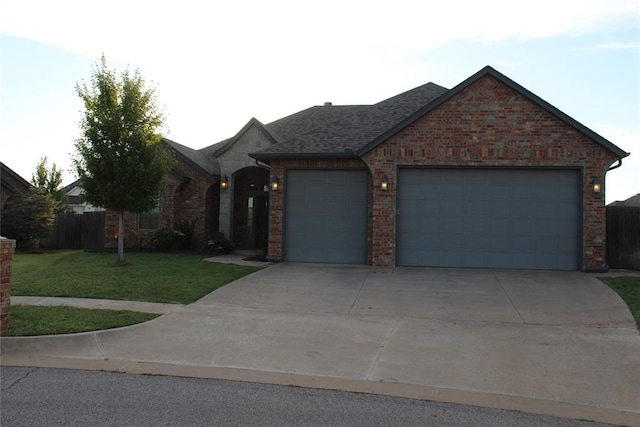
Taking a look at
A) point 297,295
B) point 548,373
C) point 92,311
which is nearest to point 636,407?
point 548,373

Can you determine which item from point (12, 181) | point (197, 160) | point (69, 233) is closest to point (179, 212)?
point (197, 160)

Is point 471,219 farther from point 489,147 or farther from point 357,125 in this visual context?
point 357,125

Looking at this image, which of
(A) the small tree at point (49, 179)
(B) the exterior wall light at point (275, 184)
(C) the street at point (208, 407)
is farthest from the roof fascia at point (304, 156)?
(A) the small tree at point (49, 179)

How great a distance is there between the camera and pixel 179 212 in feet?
67.9

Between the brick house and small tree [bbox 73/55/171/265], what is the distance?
3.53 meters

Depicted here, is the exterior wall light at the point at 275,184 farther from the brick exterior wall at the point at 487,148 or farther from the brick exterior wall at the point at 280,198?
the brick exterior wall at the point at 487,148

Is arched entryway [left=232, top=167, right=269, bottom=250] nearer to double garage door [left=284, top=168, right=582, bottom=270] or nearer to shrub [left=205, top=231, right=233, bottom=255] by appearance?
shrub [left=205, top=231, right=233, bottom=255]

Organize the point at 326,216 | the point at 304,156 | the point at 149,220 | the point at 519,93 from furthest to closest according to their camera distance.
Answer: the point at 149,220 → the point at 326,216 → the point at 304,156 → the point at 519,93

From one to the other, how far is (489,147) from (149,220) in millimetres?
13306

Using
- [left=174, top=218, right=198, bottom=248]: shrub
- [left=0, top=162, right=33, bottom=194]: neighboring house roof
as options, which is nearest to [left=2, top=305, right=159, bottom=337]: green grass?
[left=174, top=218, right=198, bottom=248]: shrub

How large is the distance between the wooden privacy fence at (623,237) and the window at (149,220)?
52.1 feet

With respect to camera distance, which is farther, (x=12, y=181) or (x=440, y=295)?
(x=12, y=181)

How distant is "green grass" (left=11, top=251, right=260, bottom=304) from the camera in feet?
34.8

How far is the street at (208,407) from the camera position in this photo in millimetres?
4656
